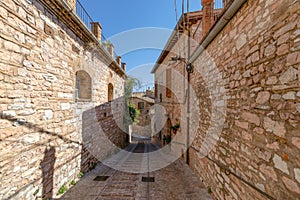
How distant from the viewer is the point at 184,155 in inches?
221

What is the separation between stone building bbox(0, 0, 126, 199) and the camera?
217cm

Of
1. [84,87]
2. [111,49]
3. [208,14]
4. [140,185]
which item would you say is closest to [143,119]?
[111,49]

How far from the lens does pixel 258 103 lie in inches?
74.8

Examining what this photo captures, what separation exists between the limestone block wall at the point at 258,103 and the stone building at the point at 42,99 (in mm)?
3487

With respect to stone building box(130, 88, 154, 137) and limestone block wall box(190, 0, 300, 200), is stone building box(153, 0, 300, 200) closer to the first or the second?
limestone block wall box(190, 0, 300, 200)

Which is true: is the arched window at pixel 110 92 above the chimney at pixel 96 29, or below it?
below

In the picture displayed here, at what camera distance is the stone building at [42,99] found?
2170mm

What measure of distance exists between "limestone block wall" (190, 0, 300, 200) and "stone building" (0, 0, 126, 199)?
137 inches

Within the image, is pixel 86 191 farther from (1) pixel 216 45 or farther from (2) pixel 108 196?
(1) pixel 216 45

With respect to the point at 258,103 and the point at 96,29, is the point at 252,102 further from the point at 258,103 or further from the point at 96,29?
the point at 96,29

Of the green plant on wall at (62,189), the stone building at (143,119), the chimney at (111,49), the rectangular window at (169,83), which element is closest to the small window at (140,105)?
the stone building at (143,119)

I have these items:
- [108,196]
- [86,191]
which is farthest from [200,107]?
[86,191]

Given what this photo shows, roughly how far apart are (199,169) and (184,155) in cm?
148

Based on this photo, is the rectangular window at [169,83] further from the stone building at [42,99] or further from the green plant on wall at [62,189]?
the green plant on wall at [62,189]
